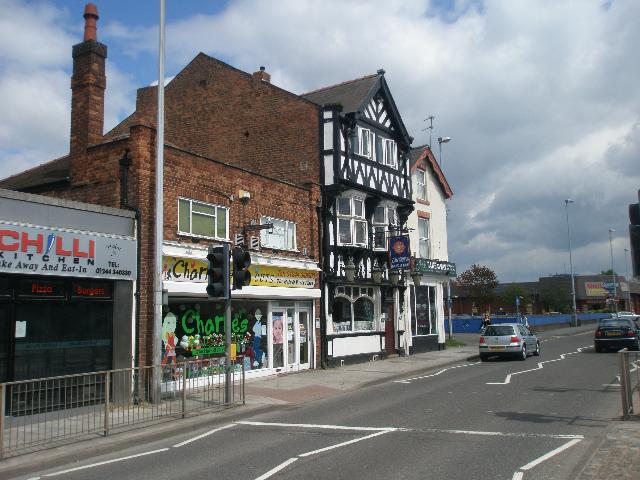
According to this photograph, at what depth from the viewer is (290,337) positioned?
68.3 feet

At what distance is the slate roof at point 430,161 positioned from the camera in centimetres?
3020

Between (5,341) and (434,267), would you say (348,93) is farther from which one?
(5,341)

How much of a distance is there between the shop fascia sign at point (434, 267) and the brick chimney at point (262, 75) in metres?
10.3

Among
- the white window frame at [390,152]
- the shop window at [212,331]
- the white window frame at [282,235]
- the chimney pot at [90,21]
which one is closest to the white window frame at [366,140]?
the white window frame at [390,152]

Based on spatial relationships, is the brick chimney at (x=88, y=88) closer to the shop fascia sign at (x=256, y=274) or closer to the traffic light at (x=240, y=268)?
the shop fascia sign at (x=256, y=274)

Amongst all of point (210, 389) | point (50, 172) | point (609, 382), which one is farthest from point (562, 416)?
point (50, 172)

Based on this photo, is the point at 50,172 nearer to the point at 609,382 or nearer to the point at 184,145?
the point at 184,145

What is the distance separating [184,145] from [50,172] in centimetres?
817

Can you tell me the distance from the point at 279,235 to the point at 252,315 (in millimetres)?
2902

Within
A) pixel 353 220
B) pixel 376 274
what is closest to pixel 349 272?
pixel 376 274

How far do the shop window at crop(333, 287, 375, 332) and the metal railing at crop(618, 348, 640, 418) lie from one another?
42.1 feet

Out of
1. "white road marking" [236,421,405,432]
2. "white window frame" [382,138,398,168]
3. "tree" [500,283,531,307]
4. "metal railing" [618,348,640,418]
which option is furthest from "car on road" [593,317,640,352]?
"tree" [500,283,531,307]

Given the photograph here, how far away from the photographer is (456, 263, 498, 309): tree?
5625cm

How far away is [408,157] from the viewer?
2788 centimetres
